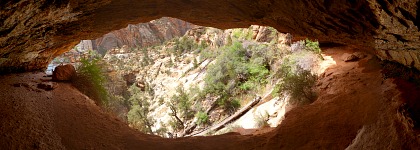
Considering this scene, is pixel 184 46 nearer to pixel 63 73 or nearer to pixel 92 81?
pixel 92 81

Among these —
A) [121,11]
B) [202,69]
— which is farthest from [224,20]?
[202,69]

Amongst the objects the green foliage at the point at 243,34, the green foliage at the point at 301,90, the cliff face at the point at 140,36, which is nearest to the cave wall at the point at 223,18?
the green foliage at the point at 301,90

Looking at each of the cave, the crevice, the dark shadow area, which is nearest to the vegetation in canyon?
the cave

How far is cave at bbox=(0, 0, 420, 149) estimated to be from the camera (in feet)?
11.6

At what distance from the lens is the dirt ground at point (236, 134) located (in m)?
4.21

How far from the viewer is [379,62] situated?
6918 millimetres

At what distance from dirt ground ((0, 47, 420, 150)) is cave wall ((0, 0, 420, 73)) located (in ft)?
2.68

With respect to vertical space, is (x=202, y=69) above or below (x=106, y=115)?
below

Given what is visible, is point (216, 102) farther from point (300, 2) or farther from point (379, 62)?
point (300, 2)

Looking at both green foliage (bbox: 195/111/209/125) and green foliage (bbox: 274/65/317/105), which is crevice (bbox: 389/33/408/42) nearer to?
green foliage (bbox: 274/65/317/105)

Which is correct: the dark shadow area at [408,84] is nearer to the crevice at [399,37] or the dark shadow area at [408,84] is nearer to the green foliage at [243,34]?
the crevice at [399,37]

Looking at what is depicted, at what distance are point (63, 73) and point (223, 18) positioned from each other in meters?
5.12

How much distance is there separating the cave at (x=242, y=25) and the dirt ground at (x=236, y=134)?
0.02 metres

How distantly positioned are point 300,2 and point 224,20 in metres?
3.08
